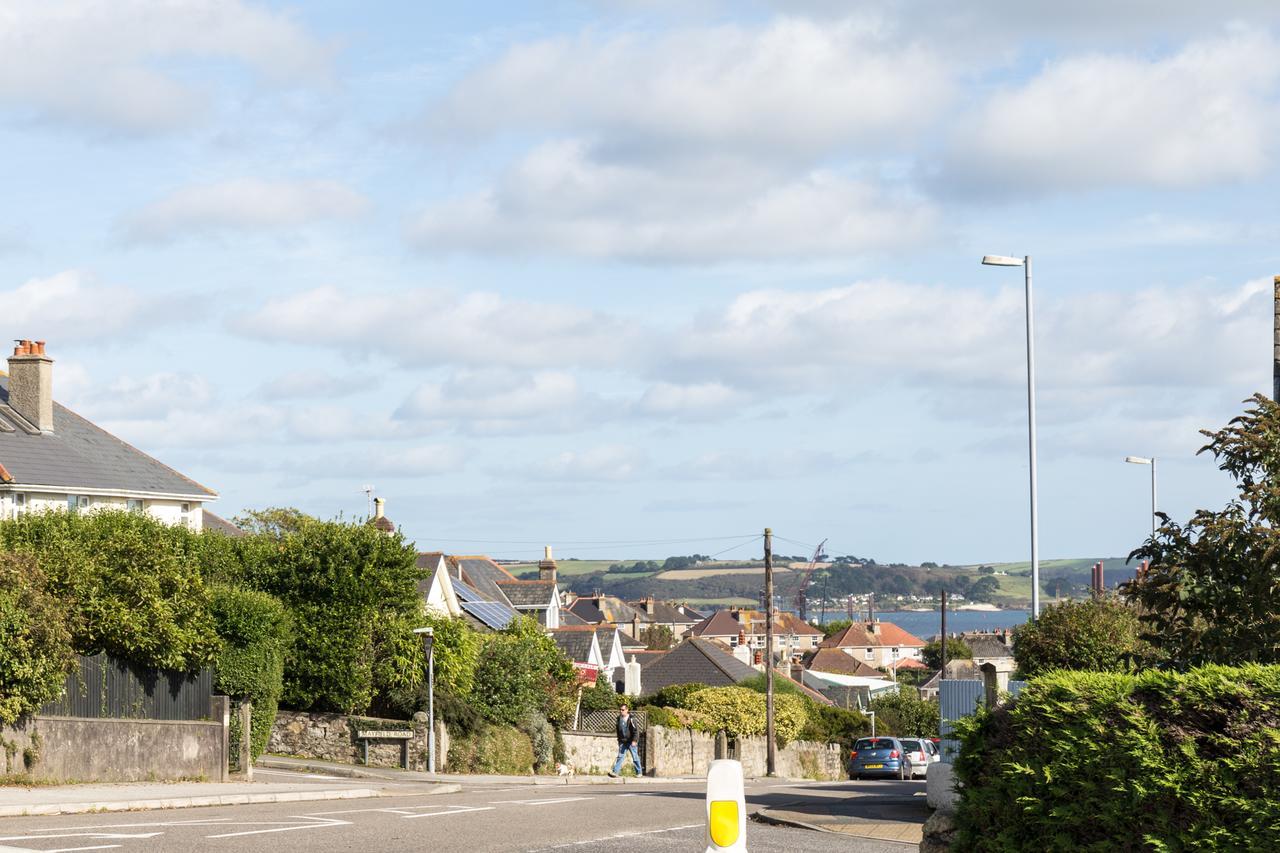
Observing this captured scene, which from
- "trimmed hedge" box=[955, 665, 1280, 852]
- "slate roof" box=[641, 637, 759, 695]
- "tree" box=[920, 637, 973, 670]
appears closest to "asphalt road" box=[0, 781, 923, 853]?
"trimmed hedge" box=[955, 665, 1280, 852]

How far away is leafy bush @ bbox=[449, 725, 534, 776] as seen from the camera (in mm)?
39906

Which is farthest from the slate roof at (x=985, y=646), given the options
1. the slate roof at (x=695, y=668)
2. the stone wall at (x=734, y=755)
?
the stone wall at (x=734, y=755)

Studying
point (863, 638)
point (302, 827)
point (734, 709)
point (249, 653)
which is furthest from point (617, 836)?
point (863, 638)

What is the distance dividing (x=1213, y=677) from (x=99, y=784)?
2047 centimetres

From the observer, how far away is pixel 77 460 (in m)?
50.4

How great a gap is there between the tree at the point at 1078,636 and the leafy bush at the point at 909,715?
6699 centimetres

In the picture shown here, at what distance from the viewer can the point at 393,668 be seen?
129 feet

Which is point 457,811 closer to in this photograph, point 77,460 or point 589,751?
point 589,751

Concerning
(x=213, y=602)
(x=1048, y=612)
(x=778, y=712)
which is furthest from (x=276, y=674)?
(x=778, y=712)

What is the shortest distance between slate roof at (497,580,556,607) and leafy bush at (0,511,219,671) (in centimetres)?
6238

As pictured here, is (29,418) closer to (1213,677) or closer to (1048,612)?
(1048,612)

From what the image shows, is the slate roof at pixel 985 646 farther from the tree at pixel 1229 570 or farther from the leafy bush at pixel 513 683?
the tree at pixel 1229 570

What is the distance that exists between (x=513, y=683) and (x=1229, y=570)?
28588 millimetres

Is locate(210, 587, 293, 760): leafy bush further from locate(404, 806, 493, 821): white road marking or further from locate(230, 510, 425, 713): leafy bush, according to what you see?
locate(404, 806, 493, 821): white road marking
